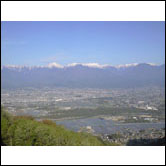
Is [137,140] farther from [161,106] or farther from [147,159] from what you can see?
[161,106]

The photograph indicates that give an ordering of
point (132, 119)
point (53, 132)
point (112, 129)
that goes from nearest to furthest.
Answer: point (53, 132) → point (112, 129) → point (132, 119)

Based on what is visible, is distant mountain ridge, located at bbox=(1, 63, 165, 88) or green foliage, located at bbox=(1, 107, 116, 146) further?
distant mountain ridge, located at bbox=(1, 63, 165, 88)

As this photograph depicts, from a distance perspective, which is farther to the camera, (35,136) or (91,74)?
(91,74)

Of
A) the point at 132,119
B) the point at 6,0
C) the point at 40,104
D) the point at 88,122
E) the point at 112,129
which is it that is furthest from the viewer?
the point at 40,104

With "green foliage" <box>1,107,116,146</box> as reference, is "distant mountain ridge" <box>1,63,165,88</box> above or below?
above

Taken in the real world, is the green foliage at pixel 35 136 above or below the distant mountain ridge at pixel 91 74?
below

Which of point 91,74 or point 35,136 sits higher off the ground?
point 91,74

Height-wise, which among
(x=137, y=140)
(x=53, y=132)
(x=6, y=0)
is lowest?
(x=137, y=140)

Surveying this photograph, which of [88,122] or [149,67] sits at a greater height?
[149,67]

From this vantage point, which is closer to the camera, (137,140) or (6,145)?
(6,145)

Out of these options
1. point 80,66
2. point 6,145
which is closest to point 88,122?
point 6,145

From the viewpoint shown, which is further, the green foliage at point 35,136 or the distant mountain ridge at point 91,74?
the distant mountain ridge at point 91,74
